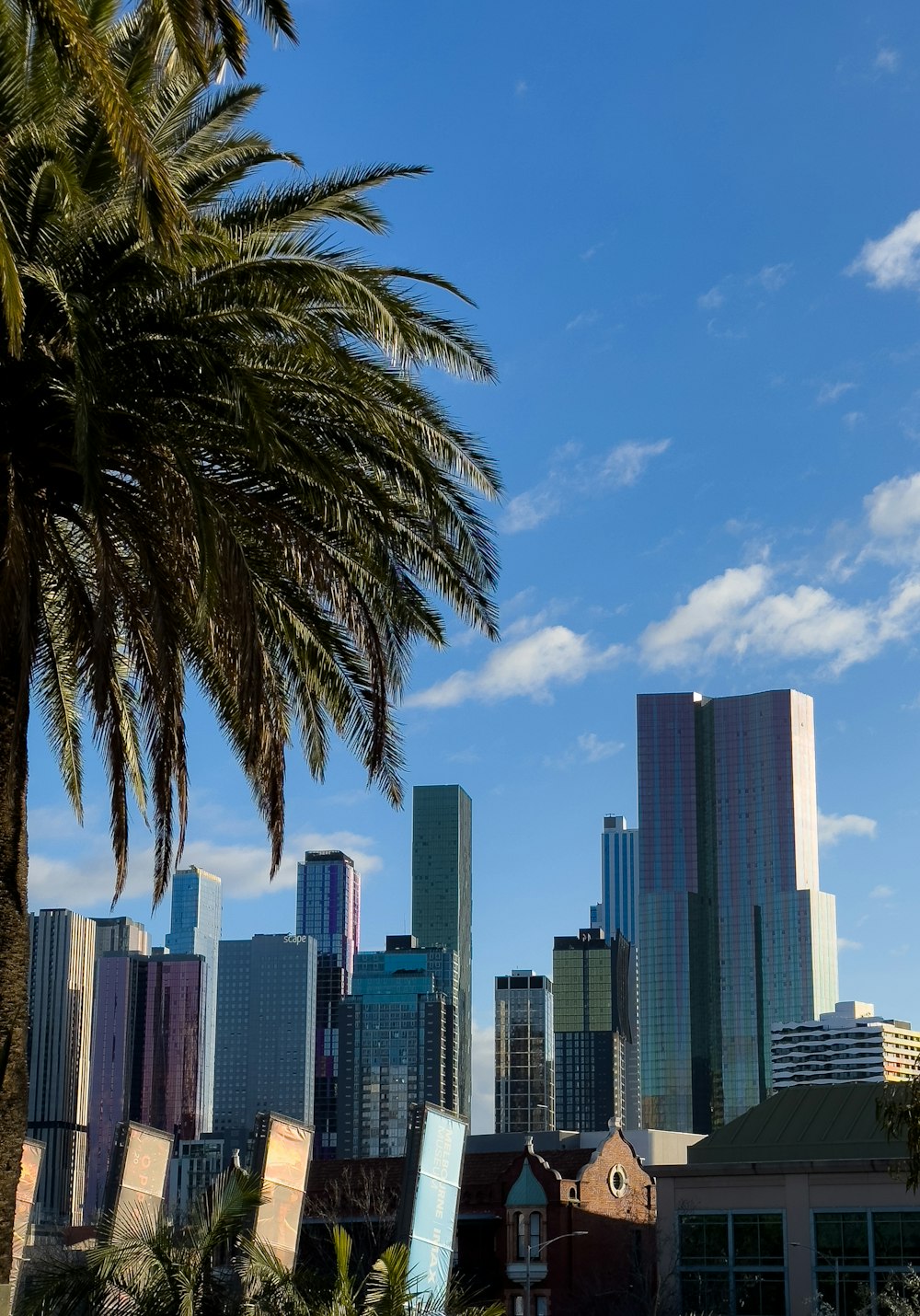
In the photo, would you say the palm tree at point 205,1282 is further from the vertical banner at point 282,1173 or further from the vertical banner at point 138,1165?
the vertical banner at point 138,1165

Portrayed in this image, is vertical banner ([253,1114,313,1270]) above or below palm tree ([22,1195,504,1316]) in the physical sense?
below

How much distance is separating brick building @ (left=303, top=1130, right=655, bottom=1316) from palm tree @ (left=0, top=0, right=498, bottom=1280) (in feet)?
170

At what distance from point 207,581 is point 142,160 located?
12.1 feet

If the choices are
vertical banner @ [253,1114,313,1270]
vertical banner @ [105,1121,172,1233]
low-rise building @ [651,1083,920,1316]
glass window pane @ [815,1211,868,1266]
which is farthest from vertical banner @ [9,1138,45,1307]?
glass window pane @ [815,1211,868,1266]

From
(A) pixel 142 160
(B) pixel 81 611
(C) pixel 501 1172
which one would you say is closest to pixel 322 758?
(B) pixel 81 611

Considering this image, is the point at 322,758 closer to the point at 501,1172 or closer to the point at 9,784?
the point at 9,784

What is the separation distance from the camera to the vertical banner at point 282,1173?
1790 inches

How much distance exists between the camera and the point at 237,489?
1573 cm

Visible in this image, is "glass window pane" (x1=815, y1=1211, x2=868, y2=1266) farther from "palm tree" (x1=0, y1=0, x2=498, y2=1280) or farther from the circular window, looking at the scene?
"palm tree" (x1=0, y1=0, x2=498, y2=1280)

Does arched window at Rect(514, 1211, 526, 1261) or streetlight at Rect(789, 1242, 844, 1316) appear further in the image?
arched window at Rect(514, 1211, 526, 1261)

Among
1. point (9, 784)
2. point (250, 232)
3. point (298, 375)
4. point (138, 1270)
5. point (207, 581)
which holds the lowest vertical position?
point (138, 1270)

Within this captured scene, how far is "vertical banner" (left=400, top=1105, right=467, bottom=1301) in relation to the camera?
46.8m

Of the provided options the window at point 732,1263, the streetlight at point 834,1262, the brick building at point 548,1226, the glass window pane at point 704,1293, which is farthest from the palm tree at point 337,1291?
the brick building at point 548,1226

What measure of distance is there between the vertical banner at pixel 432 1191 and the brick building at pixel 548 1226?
17302 millimetres
